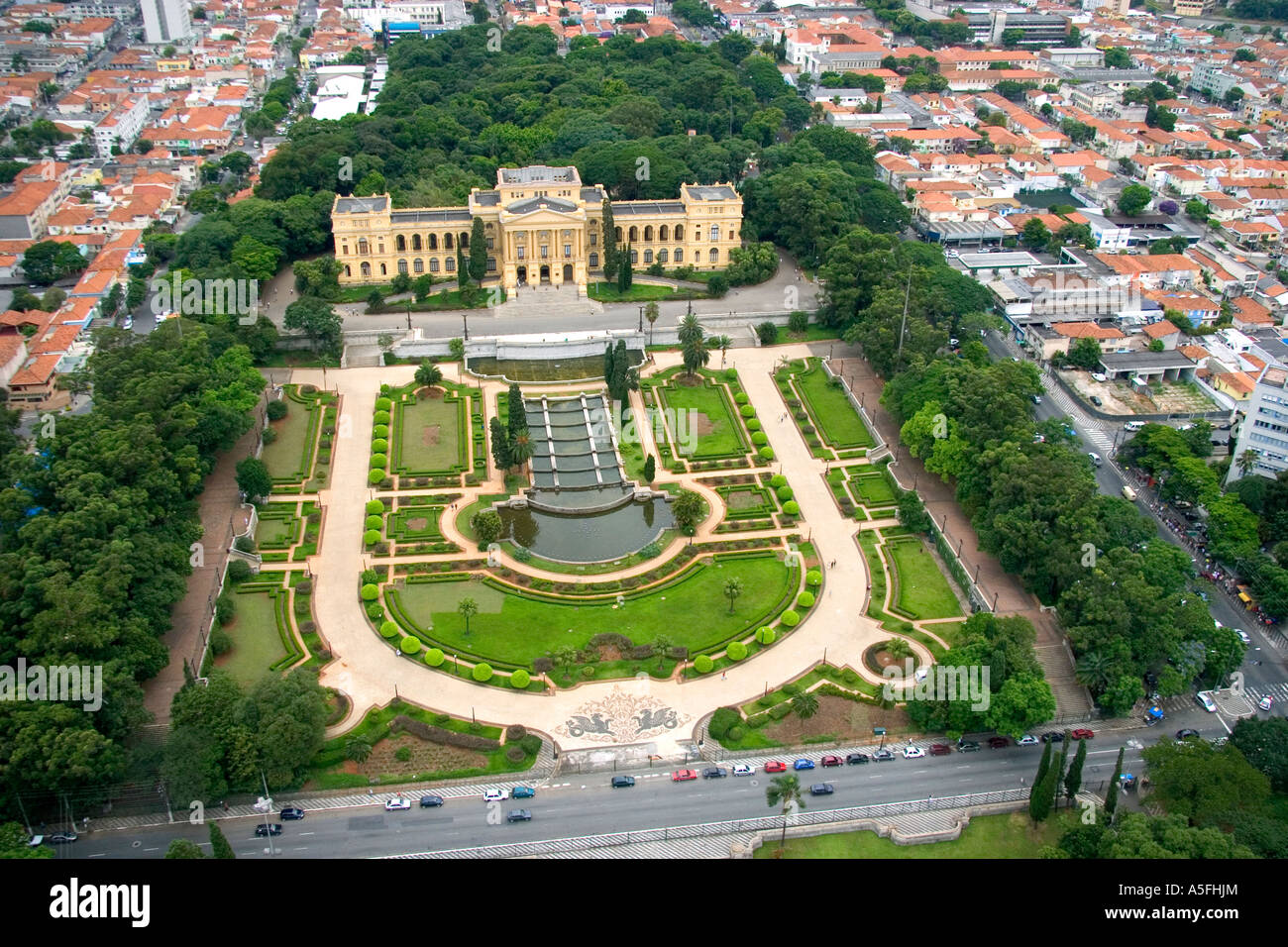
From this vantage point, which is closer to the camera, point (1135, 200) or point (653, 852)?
point (653, 852)

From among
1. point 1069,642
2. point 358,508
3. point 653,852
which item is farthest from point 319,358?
point 1069,642

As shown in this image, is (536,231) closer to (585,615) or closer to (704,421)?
(704,421)

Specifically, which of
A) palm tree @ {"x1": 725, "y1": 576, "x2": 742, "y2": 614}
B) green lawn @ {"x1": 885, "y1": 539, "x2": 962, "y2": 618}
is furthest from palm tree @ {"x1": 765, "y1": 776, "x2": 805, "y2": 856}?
green lawn @ {"x1": 885, "y1": 539, "x2": 962, "y2": 618}

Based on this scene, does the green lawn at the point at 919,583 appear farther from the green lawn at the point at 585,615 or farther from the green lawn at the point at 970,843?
the green lawn at the point at 970,843

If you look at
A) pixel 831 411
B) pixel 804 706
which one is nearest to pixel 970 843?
pixel 804 706

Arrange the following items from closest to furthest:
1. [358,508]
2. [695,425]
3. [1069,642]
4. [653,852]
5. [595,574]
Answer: [653,852], [1069,642], [595,574], [358,508], [695,425]

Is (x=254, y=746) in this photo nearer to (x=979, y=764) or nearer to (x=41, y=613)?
(x=41, y=613)

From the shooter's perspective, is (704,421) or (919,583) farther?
(704,421)
